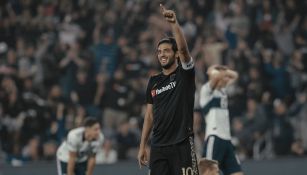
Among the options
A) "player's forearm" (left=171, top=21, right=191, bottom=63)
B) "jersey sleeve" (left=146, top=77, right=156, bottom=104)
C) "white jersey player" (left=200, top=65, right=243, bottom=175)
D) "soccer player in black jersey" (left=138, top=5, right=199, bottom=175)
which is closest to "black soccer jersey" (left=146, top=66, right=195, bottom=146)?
"soccer player in black jersey" (left=138, top=5, right=199, bottom=175)

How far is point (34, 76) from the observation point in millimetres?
Answer: 16938

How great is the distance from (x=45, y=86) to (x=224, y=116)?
722 centimetres

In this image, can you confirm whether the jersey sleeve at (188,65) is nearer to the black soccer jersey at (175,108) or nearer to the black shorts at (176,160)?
the black soccer jersey at (175,108)

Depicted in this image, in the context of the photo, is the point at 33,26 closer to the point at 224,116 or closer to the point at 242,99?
the point at 242,99

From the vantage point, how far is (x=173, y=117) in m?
7.20

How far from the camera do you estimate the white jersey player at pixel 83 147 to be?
1049 centimetres

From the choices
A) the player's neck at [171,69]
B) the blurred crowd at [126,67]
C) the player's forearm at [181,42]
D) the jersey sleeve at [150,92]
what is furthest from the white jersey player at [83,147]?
the blurred crowd at [126,67]

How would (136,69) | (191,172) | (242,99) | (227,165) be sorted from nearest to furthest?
(191,172) < (227,165) < (242,99) < (136,69)

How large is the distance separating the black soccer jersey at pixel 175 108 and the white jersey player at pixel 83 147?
3314 mm

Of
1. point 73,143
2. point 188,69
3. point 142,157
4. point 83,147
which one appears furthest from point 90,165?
point 188,69

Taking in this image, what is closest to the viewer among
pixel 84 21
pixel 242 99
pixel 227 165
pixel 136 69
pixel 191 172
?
pixel 191 172

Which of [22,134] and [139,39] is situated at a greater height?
[139,39]

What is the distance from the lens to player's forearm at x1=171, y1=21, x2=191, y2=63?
21.8 ft

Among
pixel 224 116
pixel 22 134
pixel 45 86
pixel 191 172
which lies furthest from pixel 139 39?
pixel 191 172
